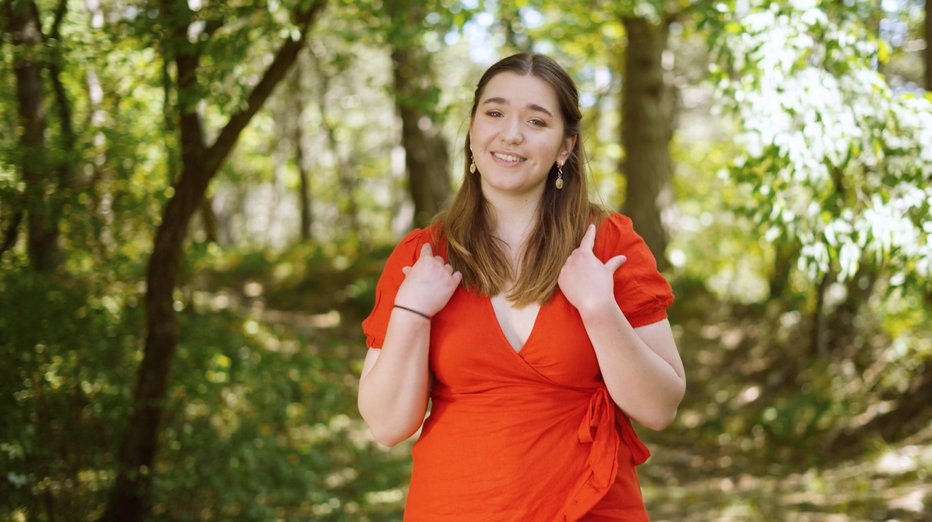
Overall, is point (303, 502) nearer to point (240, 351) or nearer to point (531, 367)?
point (240, 351)

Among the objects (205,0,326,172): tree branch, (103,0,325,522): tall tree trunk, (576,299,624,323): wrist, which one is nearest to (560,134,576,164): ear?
(576,299,624,323): wrist

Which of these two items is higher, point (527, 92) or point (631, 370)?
point (527, 92)

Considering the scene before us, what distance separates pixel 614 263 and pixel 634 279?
0.25 feet

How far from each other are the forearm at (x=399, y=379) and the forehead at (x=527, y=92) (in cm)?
66

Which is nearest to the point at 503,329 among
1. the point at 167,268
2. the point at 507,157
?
the point at 507,157

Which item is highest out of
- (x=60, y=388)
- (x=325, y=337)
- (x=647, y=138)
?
(x=647, y=138)

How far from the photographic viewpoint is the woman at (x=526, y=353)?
2195 millimetres

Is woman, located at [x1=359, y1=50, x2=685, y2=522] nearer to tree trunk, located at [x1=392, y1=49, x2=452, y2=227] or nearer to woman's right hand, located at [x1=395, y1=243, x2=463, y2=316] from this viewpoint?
woman's right hand, located at [x1=395, y1=243, x2=463, y2=316]

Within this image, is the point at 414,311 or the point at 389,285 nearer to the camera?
the point at 414,311

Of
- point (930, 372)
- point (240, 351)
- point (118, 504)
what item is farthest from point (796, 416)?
point (118, 504)

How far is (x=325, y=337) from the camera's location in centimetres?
1096

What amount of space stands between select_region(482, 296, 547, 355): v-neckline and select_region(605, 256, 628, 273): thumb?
19cm

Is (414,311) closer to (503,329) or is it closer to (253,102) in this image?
(503,329)

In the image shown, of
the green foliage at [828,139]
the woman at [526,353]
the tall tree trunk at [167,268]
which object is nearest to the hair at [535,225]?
the woman at [526,353]
